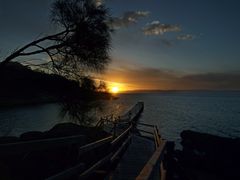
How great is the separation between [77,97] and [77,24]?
2011 millimetres

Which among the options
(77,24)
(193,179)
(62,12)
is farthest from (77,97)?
(193,179)

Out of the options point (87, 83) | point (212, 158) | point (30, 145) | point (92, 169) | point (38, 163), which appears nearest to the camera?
point (30, 145)

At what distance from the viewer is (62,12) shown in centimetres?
636

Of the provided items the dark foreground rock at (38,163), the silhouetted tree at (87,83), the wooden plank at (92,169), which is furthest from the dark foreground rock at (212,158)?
the dark foreground rock at (38,163)

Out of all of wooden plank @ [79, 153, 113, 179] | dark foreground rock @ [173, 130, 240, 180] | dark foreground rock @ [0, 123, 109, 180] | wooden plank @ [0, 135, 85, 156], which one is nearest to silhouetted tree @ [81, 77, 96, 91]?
dark foreground rock @ [0, 123, 109, 180]

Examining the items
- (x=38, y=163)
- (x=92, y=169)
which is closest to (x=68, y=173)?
(x=92, y=169)

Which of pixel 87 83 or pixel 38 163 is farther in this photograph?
pixel 87 83

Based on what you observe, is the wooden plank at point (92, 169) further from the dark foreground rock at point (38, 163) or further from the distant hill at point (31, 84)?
the distant hill at point (31, 84)

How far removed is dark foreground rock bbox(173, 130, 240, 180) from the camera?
15633 mm

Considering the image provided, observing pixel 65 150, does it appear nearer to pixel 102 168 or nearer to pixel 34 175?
pixel 34 175

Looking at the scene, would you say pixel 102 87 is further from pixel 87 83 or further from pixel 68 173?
pixel 68 173

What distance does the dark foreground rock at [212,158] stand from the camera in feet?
51.3

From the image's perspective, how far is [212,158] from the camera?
17266 mm

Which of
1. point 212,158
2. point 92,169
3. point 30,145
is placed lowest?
point 212,158
